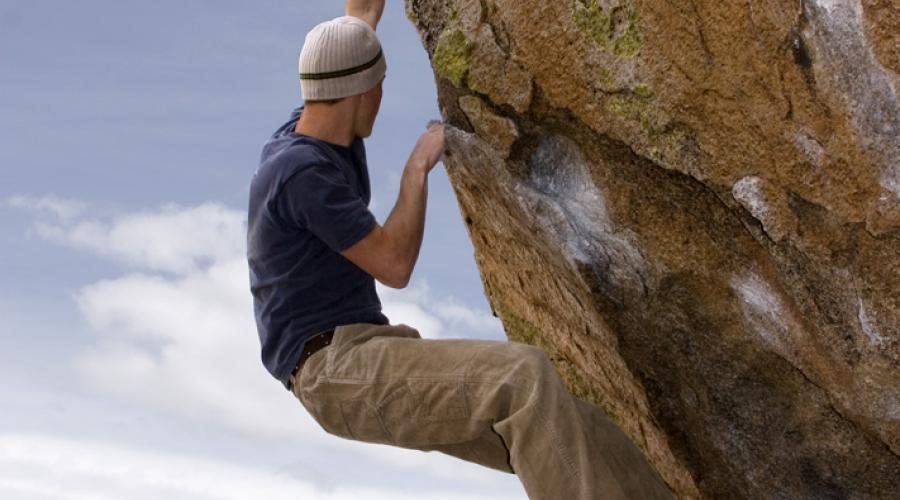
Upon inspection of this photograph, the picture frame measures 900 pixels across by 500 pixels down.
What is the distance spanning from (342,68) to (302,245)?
825 millimetres

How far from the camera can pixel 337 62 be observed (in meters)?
5.32

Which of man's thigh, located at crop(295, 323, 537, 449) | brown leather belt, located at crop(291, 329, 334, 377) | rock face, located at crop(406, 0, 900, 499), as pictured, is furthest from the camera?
brown leather belt, located at crop(291, 329, 334, 377)

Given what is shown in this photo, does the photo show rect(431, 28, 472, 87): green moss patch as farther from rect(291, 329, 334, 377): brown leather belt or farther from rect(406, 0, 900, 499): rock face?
rect(291, 329, 334, 377): brown leather belt

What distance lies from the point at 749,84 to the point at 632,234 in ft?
2.89

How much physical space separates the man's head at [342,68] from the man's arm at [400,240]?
0.44 meters

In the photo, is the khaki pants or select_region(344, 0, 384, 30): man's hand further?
select_region(344, 0, 384, 30): man's hand

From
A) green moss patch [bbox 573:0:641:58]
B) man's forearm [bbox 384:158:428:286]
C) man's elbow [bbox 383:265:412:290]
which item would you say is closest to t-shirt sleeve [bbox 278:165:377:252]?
man's forearm [bbox 384:158:428:286]

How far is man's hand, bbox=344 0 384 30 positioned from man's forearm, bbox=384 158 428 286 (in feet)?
3.99

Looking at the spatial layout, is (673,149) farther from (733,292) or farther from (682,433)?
(682,433)

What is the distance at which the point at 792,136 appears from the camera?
15.1 feet

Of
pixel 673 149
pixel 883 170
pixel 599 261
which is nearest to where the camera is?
pixel 883 170

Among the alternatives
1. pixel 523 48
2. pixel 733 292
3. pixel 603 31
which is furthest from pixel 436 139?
pixel 733 292

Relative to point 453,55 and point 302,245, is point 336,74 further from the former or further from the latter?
point 302,245

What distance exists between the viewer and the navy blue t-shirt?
499 cm
